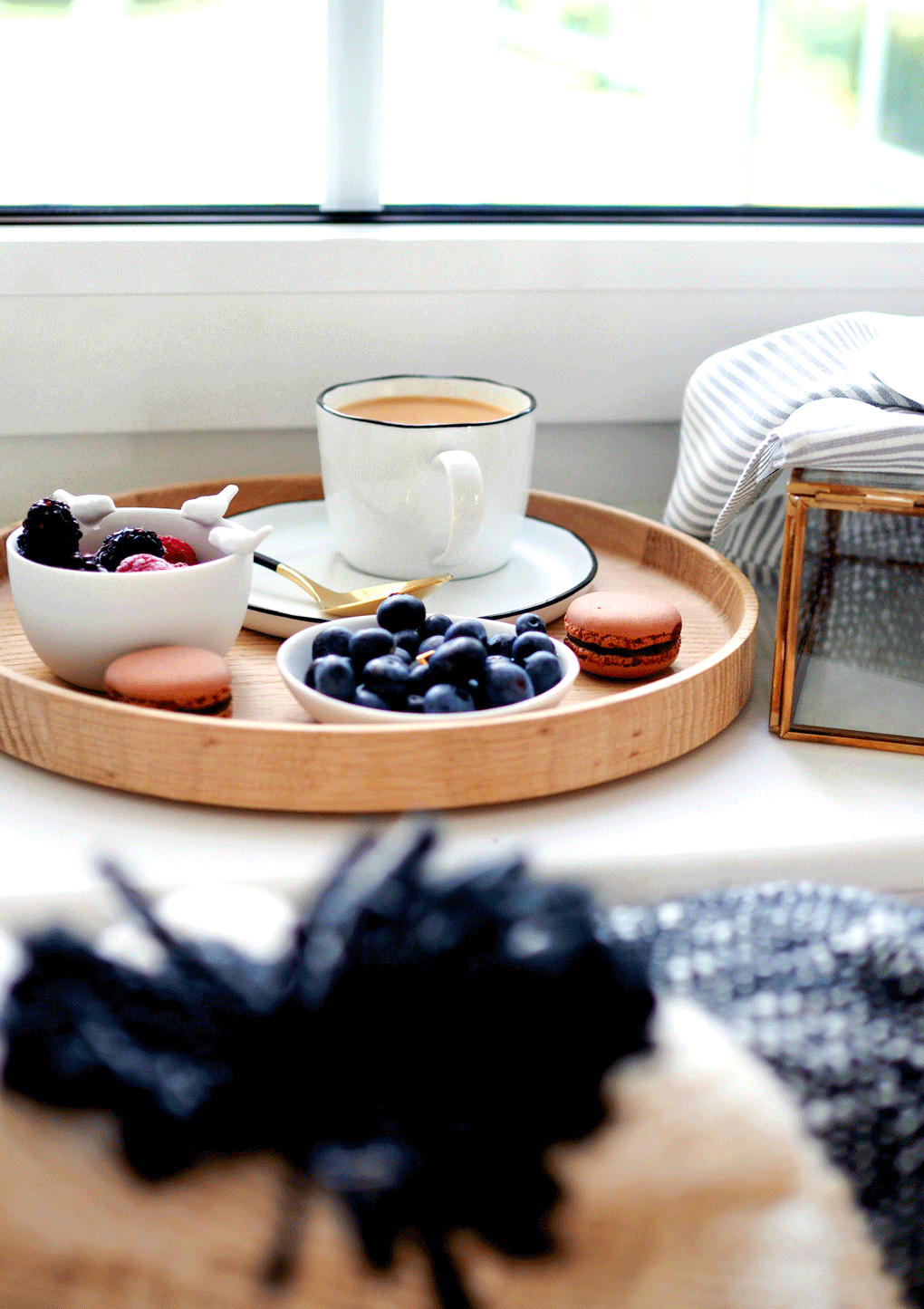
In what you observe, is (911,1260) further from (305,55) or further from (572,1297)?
(305,55)

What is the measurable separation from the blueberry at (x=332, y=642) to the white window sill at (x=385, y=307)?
38 centimetres

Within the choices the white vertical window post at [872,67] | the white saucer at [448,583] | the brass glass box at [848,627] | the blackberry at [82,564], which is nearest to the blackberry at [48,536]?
the blackberry at [82,564]

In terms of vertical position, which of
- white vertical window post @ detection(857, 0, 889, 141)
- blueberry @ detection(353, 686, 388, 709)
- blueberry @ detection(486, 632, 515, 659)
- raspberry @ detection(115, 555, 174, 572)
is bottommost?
blueberry @ detection(353, 686, 388, 709)

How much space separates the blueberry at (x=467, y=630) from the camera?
1.82 feet

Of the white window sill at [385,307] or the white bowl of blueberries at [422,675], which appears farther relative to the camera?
the white window sill at [385,307]

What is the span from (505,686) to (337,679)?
76 millimetres

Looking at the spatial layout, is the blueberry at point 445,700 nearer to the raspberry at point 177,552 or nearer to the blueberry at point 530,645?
the blueberry at point 530,645

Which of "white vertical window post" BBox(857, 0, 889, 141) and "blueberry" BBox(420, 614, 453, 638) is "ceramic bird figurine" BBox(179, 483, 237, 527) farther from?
"white vertical window post" BBox(857, 0, 889, 141)

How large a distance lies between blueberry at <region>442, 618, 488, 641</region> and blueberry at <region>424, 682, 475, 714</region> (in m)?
0.03

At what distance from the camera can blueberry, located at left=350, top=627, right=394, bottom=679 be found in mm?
554

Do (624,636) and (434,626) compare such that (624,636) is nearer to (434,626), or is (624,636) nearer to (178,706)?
(434,626)

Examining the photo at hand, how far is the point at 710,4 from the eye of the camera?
985mm

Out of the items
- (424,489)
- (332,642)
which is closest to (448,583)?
(424,489)

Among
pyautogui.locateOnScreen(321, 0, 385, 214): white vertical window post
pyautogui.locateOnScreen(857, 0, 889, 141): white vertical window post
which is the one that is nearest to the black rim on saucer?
pyautogui.locateOnScreen(321, 0, 385, 214): white vertical window post
